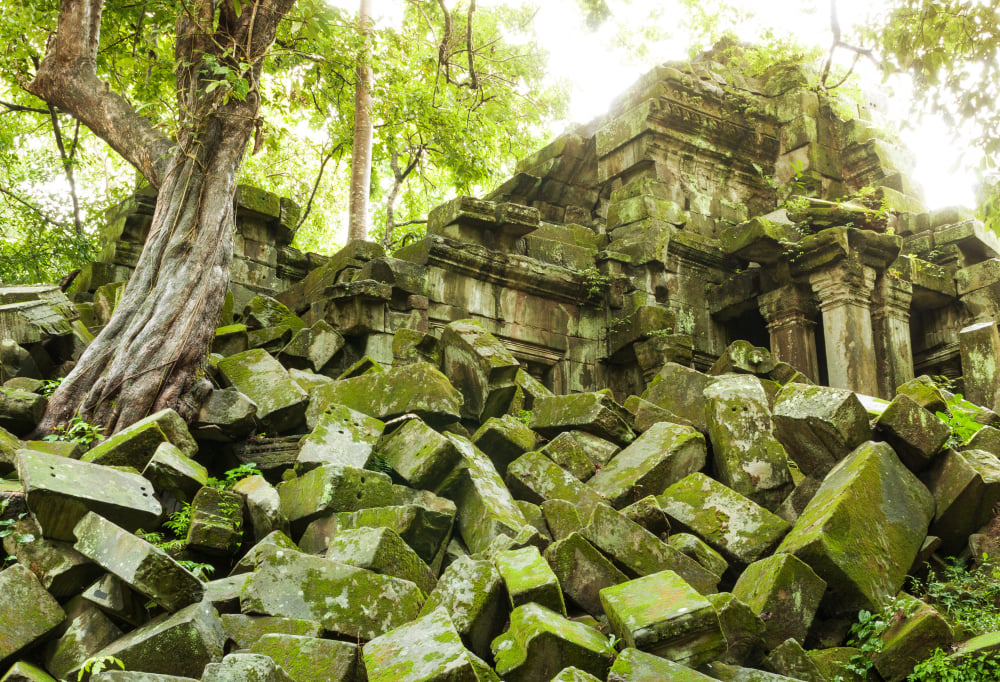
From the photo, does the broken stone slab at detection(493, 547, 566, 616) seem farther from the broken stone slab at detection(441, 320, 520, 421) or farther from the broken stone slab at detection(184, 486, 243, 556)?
the broken stone slab at detection(441, 320, 520, 421)

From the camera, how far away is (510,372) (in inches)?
246

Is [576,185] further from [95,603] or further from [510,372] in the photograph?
[95,603]

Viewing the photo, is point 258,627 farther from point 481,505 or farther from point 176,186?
point 176,186

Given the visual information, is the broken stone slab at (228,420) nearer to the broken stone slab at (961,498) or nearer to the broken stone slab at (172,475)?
the broken stone slab at (172,475)

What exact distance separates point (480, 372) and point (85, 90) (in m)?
4.15

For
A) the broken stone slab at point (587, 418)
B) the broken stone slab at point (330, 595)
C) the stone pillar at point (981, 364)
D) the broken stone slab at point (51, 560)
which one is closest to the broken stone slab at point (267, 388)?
Answer: the broken stone slab at point (587, 418)

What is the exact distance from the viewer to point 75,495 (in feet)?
10.9

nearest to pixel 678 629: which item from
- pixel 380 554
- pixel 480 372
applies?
pixel 380 554

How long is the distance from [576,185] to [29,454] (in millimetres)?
8762

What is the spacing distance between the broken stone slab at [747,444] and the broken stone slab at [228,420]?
2854 mm

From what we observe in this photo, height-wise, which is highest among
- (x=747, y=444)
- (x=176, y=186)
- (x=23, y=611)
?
(x=176, y=186)

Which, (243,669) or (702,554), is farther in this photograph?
(702,554)

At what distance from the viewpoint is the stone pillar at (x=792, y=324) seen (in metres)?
9.10

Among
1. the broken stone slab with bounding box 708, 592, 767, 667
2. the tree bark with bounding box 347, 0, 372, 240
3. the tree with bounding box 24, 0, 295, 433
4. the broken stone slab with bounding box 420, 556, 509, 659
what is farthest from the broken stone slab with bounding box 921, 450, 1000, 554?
the tree bark with bounding box 347, 0, 372, 240
